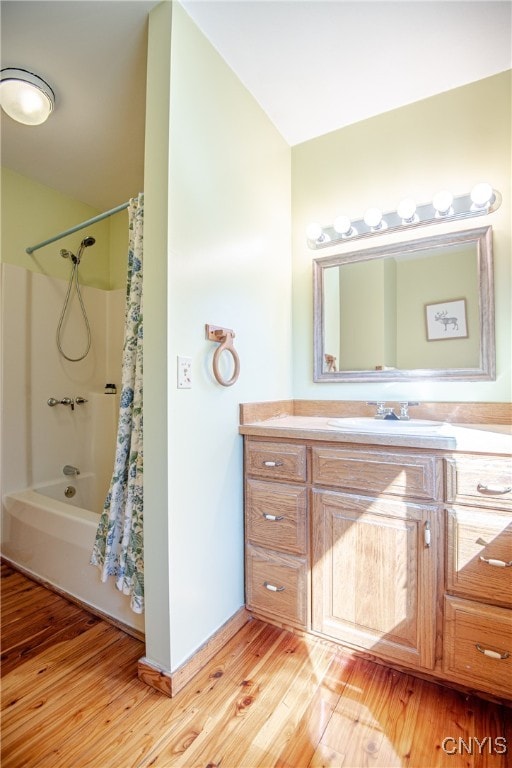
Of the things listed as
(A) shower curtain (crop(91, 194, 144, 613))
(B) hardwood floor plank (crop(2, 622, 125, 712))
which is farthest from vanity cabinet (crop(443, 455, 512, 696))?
(B) hardwood floor plank (crop(2, 622, 125, 712))

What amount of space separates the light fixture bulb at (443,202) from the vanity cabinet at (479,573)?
1191mm

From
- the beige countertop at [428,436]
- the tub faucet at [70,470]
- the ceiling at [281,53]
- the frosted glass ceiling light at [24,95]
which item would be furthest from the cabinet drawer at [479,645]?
the frosted glass ceiling light at [24,95]

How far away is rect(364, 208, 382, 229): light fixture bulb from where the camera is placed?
1.82m

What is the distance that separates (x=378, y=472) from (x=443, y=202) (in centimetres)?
130

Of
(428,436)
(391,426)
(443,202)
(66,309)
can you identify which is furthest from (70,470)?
(443,202)

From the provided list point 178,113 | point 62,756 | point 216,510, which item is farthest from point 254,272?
point 62,756

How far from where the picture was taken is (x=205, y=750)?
1.05m

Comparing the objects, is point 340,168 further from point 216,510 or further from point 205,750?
point 205,750

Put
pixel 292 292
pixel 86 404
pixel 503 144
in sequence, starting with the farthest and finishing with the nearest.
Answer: pixel 86 404
pixel 292 292
pixel 503 144

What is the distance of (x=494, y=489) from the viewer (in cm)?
115

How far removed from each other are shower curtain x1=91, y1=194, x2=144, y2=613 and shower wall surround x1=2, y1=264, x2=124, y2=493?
1171 mm

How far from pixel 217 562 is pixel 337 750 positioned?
69 cm

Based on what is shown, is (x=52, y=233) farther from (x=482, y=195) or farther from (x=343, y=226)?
(x=482, y=195)

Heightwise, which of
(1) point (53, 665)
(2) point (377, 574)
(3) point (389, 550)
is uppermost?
(3) point (389, 550)
